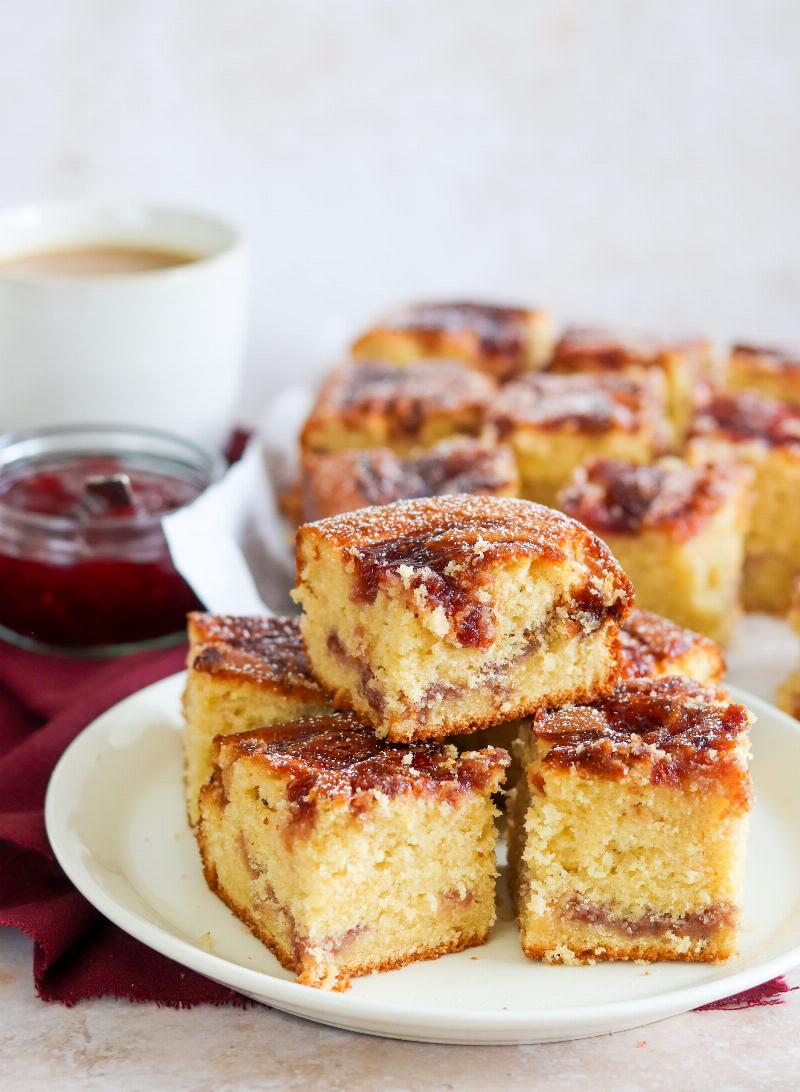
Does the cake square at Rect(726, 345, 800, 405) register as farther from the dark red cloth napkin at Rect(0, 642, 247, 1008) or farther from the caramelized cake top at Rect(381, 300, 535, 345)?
the dark red cloth napkin at Rect(0, 642, 247, 1008)

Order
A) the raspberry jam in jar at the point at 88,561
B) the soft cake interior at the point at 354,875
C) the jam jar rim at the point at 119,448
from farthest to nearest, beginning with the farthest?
the jam jar rim at the point at 119,448
the raspberry jam in jar at the point at 88,561
the soft cake interior at the point at 354,875

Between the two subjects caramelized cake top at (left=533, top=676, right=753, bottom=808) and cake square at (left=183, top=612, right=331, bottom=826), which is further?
cake square at (left=183, top=612, right=331, bottom=826)

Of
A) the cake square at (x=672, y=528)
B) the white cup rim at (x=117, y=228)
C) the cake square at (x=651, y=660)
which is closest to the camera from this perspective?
the cake square at (x=651, y=660)

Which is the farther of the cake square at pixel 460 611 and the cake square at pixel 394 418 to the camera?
the cake square at pixel 394 418

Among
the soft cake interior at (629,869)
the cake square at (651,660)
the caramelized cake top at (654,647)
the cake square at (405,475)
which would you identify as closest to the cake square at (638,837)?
the soft cake interior at (629,869)

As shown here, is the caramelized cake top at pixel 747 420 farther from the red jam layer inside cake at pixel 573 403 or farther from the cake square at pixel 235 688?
the cake square at pixel 235 688

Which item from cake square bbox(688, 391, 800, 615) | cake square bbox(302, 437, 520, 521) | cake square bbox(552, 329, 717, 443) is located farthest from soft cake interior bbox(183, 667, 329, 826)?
cake square bbox(552, 329, 717, 443)

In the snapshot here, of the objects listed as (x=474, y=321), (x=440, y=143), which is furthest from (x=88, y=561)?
(x=440, y=143)
